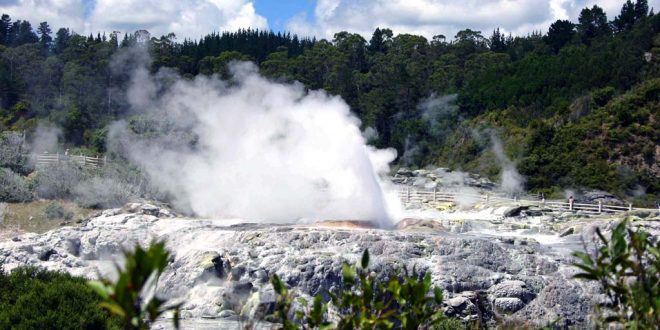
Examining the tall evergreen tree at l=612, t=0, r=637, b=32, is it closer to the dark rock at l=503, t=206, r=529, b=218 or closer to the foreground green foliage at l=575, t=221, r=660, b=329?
the dark rock at l=503, t=206, r=529, b=218

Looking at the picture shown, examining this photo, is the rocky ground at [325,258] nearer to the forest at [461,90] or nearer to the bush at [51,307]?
the bush at [51,307]

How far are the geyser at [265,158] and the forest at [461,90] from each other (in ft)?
20.1

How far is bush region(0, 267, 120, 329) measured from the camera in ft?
39.4

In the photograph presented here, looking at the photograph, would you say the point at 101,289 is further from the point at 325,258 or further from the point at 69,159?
the point at 69,159

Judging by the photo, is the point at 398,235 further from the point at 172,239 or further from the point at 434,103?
the point at 434,103

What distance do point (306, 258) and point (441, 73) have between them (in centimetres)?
4262

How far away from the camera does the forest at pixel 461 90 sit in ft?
125


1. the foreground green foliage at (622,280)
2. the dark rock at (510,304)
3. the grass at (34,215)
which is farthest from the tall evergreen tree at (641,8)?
the foreground green foliage at (622,280)

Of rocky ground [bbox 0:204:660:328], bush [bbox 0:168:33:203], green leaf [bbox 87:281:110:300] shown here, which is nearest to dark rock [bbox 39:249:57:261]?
rocky ground [bbox 0:204:660:328]

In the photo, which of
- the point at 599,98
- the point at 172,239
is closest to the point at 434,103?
the point at 599,98

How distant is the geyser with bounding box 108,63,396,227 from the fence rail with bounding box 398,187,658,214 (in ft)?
6.26

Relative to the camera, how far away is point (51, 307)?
12641 mm

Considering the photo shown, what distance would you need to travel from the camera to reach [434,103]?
177 ft

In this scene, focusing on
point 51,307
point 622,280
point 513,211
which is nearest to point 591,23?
point 513,211
